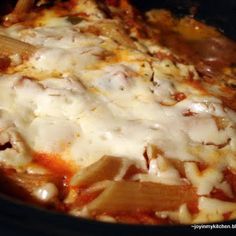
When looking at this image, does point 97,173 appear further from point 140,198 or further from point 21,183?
point 21,183

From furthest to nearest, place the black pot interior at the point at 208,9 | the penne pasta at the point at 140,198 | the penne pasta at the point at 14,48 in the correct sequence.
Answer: the black pot interior at the point at 208,9 < the penne pasta at the point at 14,48 < the penne pasta at the point at 140,198

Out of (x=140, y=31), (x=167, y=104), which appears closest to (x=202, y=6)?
(x=140, y=31)

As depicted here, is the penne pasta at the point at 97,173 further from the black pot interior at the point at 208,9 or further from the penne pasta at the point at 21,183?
the black pot interior at the point at 208,9

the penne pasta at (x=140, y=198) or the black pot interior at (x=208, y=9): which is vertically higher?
the penne pasta at (x=140, y=198)

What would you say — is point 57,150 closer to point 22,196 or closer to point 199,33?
point 22,196

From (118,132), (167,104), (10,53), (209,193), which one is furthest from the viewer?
(10,53)

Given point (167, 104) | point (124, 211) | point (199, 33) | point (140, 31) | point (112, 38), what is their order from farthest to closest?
1. point (199, 33)
2. point (140, 31)
3. point (112, 38)
4. point (167, 104)
5. point (124, 211)

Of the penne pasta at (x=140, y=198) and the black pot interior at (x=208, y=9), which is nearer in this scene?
the penne pasta at (x=140, y=198)

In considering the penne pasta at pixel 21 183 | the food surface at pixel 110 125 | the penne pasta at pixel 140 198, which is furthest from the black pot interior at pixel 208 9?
the penne pasta at pixel 21 183
